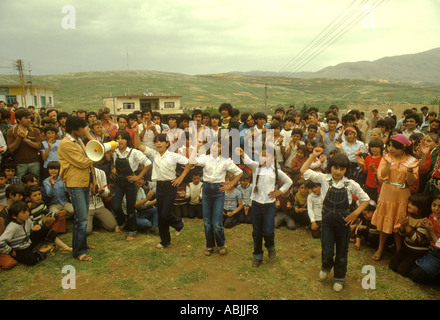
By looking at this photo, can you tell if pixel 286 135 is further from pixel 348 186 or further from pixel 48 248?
pixel 48 248

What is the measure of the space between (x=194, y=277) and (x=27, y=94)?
2161 inches

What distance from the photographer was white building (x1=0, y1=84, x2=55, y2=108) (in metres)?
46.6

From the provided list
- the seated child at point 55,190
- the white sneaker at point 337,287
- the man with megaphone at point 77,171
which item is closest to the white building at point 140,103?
the seated child at point 55,190

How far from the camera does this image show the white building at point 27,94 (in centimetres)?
4662

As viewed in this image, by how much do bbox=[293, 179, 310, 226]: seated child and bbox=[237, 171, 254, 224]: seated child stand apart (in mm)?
988

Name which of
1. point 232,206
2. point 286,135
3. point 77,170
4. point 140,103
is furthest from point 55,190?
point 140,103

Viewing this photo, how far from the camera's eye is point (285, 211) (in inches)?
255

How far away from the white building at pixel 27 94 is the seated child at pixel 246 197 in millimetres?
48018

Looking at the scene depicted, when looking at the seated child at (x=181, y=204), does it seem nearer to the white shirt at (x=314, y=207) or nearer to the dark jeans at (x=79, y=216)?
the dark jeans at (x=79, y=216)

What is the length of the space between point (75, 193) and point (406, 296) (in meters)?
4.96

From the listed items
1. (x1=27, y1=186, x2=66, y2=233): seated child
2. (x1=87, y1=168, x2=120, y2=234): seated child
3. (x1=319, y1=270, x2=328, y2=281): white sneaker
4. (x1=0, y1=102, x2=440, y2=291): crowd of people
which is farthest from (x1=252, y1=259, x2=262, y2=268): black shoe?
(x1=27, y1=186, x2=66, y2=233): seated child

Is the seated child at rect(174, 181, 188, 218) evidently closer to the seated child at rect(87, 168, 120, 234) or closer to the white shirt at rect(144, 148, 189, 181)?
the seated child at rect(87, 168, 120, 234)
